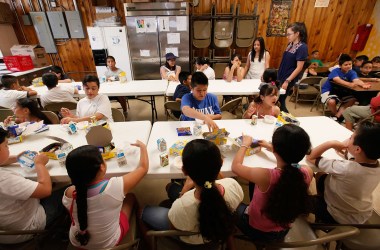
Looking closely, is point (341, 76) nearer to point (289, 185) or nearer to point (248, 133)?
point (248, 133)

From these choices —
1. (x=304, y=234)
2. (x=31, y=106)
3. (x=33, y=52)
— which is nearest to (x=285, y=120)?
(x=304, y=234)

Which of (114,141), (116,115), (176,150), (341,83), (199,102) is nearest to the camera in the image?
(176,150)

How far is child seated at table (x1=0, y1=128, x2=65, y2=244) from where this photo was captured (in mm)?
1005

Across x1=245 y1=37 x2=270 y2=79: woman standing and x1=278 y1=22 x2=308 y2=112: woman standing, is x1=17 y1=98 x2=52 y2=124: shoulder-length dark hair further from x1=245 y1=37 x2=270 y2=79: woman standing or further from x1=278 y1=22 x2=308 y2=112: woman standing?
x1=245 y1=37 x2=270 y2=79: woman standing

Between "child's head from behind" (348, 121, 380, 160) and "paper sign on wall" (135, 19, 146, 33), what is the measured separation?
4800 mm

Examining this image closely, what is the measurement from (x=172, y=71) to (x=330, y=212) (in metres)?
3.38

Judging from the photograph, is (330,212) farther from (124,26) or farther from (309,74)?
(124,26)

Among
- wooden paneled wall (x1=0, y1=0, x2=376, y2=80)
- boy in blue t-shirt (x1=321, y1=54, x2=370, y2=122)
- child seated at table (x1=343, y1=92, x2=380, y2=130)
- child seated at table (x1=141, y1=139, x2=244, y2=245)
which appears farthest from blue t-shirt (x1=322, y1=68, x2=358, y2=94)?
child seated at table (x1=141, y1=139, x2=244, y2=245)

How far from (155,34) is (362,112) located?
440cm

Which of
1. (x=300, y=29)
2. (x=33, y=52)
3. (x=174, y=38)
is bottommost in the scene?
(x=33, y=52)

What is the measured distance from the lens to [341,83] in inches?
122

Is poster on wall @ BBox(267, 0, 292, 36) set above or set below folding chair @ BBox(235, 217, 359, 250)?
above

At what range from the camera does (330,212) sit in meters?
1.22

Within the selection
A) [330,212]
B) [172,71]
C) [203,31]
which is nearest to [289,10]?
[203,31]
